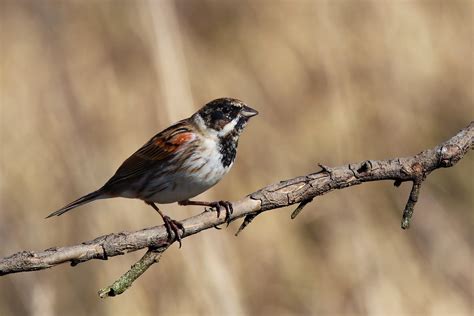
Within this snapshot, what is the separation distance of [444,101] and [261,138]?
1.79 meters

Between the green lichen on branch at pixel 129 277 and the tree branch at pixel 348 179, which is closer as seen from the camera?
the green lichen on branch at pixel 129 277

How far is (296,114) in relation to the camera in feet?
26.6

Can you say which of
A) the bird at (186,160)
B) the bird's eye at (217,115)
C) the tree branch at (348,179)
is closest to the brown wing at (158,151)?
the bird at (186,160)

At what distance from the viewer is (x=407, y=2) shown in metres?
7.52

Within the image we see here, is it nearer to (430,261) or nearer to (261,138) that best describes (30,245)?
(261,138)

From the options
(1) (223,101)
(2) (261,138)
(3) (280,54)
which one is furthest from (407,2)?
(1) (223,101)

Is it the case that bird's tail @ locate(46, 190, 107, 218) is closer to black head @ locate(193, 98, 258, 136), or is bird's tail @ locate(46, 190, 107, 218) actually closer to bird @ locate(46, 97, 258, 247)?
bird @ locate(46, 97, 258, 247)

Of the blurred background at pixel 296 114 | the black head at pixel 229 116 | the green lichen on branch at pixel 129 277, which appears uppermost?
the green lichen on branch at pixel 129 277

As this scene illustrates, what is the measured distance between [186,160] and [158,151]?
308mm

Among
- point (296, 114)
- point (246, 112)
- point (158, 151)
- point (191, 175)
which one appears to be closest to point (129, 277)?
point (191, 175)

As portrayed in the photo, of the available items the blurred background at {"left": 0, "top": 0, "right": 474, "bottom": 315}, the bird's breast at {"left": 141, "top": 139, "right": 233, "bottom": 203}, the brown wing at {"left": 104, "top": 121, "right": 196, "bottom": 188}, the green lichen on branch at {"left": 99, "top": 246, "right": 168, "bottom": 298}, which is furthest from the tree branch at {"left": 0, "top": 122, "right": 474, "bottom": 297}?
the blurred background at {"left": 0, "top": 0, "right": 474, "bottom": 315}

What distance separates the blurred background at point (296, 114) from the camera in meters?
6.97

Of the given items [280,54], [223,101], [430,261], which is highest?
[223,101]

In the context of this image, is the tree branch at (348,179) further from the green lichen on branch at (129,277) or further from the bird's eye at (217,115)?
the bird's eye at (217,115)
